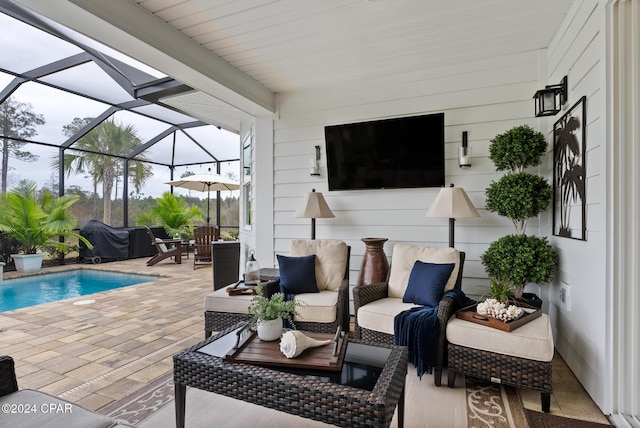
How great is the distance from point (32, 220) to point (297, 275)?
6973mm

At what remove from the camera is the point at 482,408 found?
2.13 metres

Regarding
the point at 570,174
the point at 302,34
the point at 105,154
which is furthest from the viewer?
the point at 105,154

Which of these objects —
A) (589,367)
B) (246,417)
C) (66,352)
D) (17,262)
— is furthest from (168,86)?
(17,262)

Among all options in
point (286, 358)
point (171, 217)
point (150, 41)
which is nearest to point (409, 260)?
point (286, 358)

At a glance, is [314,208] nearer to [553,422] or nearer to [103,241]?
[553,422]

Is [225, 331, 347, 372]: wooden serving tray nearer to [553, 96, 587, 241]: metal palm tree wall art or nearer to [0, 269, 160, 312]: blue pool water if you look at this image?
[553, 96, 587, 241]: metal palm tree wall art

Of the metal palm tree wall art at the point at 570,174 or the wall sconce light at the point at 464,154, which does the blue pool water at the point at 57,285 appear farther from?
the metal palm tree wall art at the point at 570,174

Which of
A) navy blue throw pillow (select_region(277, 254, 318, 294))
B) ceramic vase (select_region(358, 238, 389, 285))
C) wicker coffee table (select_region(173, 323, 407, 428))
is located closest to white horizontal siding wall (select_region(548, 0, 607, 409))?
wicker coffee table (select_region(173, 323, 407, 428))

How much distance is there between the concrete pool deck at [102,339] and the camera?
A: 244 cm

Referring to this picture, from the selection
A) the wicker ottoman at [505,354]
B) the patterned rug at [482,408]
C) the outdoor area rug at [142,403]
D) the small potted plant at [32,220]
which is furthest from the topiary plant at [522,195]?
the small potted plant at [32,220]

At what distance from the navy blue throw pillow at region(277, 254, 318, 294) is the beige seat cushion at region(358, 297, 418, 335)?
648mm

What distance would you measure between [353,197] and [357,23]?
1.87 metres

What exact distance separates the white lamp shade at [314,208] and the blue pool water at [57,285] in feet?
13.3

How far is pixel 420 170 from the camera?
3707 mm
